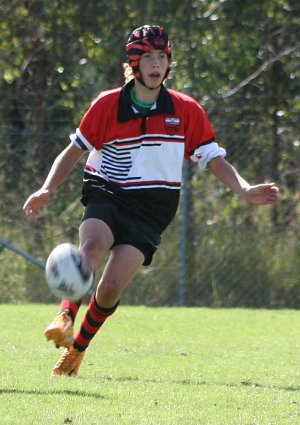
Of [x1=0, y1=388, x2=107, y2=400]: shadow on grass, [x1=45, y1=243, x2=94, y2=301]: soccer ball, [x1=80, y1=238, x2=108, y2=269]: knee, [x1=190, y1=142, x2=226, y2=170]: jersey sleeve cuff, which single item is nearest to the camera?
[x1=0, y1=388, x2=107, y2=400]: shadow on grass

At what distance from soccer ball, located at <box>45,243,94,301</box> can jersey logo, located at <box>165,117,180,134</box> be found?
1.11 meters

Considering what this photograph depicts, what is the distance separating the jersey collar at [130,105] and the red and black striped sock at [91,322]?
1.11 metres

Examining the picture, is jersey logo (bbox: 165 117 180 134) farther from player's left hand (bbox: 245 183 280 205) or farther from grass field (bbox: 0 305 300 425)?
grass field (bbox: 0 305 300 425)

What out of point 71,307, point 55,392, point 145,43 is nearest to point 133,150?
point 145,43

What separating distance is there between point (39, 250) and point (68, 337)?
6.74 meters

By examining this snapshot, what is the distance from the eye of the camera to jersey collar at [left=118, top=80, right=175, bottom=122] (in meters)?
6.70

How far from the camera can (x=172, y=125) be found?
6770mm

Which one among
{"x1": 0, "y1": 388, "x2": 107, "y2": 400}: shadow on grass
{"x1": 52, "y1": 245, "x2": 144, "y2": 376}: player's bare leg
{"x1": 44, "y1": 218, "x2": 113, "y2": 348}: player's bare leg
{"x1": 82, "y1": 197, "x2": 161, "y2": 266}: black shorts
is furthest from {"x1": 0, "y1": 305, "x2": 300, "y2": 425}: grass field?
{"x1": 82, "y1": 197, "x2": 161, "y2": 266}: black shorts

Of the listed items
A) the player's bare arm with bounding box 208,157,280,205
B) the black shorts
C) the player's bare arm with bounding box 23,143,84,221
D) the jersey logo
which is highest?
the jersey logo

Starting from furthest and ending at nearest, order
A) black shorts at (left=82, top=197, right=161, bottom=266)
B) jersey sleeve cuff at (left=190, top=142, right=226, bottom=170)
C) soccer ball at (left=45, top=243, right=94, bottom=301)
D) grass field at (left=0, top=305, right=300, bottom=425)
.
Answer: jersey sleeve cuff at (left=190, top=142, right=226, bottom=170) → black shorts at (left=82, top=197, right=161, bottom=266) → soccer ball at (left=45, top=243, right=94, bottom=301) → grass field at (left=0, top=305, right=300, bottom=425)

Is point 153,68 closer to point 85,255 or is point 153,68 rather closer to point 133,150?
point 133,150

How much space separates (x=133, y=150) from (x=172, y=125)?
11.4 inches

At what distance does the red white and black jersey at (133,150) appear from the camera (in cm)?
668

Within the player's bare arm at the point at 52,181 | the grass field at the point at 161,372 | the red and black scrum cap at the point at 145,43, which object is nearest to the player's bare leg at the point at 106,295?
the grass field at the point at 161,372
